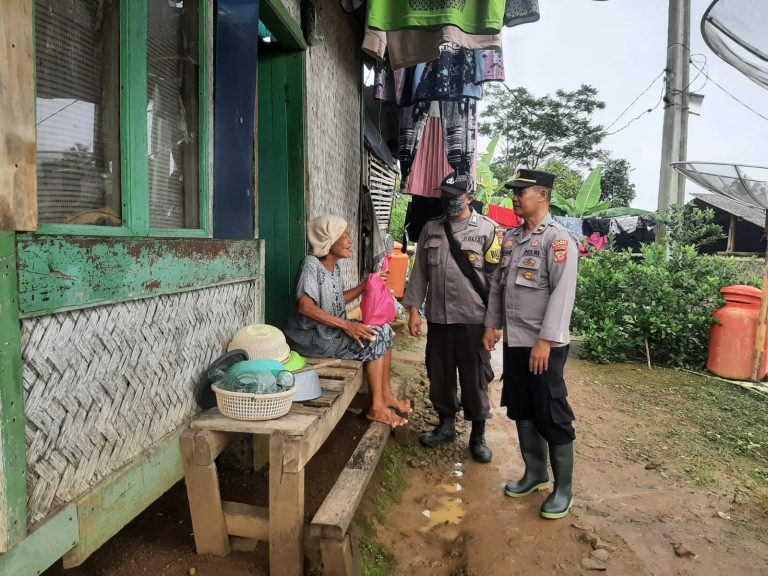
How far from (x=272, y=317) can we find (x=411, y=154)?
2368 millimetres

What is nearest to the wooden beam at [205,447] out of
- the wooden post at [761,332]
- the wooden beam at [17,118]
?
the wooden beam at [17,118]

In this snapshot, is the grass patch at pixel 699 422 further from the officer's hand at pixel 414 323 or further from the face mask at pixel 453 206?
the face mask at pixel 453 206

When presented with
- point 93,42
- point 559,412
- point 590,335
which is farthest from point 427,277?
point 590,335

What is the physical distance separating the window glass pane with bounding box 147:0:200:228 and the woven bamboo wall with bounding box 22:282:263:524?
414mm

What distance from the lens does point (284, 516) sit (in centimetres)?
210

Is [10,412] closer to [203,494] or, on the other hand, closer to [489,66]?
[203,494]

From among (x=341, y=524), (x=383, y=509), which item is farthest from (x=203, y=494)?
(x=383, y=509)

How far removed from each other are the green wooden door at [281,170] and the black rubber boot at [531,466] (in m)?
1.90

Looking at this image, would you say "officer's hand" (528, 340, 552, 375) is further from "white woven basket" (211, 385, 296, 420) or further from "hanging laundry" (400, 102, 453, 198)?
"hanging laundry" (400, 102, 453, 198)

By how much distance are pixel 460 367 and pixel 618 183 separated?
2652cm

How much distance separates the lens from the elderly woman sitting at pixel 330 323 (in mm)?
3207

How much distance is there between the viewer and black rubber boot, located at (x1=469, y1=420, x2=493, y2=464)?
12.4ft

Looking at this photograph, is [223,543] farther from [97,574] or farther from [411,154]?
[411,154]

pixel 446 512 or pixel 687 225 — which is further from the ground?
pixel 687 225
